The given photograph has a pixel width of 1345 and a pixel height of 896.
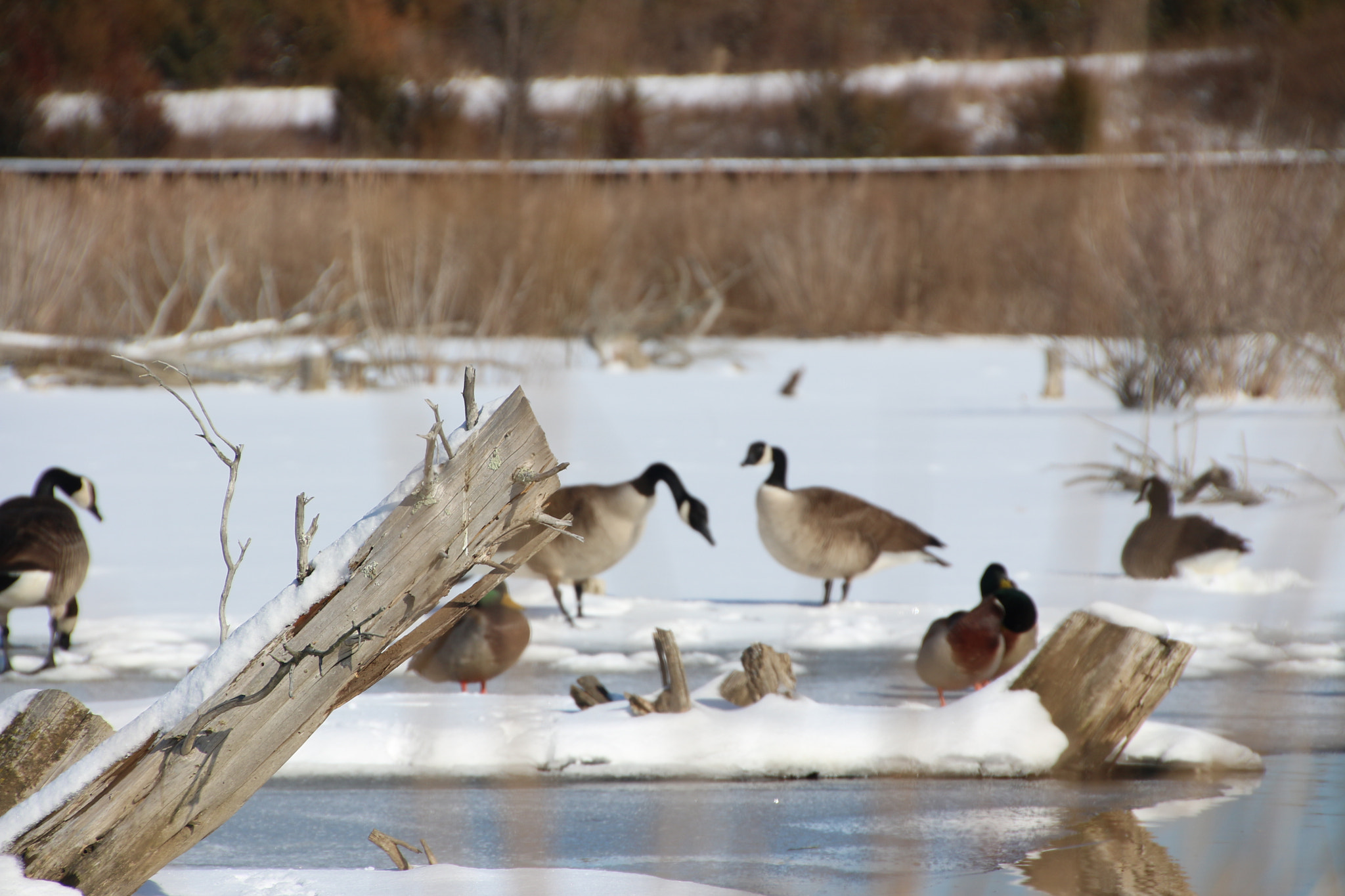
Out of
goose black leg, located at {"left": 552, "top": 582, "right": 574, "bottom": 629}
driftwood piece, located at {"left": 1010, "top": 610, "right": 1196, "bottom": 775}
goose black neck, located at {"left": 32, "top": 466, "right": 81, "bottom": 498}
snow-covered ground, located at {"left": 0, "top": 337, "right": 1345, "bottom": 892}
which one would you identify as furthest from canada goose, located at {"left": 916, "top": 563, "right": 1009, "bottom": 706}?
goose black neck, located at {"left": 32, "top": 466, "right": 81, "bottom": 498}

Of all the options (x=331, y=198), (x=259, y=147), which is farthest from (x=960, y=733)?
(x=259, y=147)

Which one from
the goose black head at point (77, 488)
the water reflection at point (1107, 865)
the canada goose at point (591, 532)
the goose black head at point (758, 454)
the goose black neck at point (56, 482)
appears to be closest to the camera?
the water reflection at point (1107, 865)

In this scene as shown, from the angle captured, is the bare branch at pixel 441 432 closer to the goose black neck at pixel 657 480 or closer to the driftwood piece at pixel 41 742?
the driftwood piece at pixel 41 742

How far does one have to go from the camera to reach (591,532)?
469 cm

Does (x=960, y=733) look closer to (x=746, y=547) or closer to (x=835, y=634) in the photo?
(x=835, y=634)

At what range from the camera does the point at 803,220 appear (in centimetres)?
1828

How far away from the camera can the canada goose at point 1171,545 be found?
516 cm

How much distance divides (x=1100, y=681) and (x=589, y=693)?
1264mm

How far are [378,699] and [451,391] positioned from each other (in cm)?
886

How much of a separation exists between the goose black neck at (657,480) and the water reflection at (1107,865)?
7.87ft

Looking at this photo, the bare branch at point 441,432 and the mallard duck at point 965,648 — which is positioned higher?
the bare branch at point 441,432

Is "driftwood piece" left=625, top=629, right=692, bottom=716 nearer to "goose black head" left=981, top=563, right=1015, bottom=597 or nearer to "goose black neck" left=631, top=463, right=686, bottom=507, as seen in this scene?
"goose black head" left=981, top=563, right=1015, bottom=597

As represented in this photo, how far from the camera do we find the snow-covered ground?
3182 mm

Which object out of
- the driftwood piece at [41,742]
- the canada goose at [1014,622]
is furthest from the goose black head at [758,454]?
the driftwood piece at [41,742]
